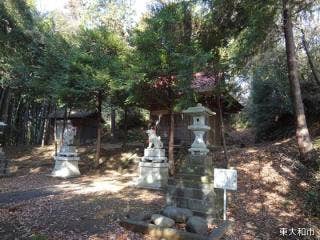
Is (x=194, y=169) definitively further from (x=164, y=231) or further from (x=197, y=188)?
(x=164, y=231)

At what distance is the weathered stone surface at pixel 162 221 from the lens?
6.63 meters

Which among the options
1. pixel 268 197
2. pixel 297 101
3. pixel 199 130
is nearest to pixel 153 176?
pixel 199 130

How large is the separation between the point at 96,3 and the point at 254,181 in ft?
65.1

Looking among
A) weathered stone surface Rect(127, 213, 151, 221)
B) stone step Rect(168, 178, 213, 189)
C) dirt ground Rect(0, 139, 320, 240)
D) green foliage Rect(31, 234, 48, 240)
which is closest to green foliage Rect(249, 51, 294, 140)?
dirt ground Rect(0, 139, 320, 240)

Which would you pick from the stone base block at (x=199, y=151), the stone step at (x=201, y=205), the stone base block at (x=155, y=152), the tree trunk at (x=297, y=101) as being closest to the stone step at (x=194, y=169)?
the stone base block at (x=199, y=151)

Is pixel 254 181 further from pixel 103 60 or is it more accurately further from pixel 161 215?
pixel 103 60

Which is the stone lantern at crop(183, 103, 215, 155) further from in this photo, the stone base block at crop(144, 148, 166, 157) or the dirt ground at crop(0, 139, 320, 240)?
the stone base block at crop(144, 148, 166, 157)

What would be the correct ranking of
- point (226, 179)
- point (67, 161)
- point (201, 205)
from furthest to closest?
point (67, 161) < point (201, 205) < point (226, 179)

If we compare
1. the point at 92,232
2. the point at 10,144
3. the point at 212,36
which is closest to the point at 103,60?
the point at 212,36

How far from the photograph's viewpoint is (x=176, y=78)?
1241cm

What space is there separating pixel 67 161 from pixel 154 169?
5.18 m

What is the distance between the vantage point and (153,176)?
11711 mm

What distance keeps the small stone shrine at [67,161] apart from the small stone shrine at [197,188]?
300 inches

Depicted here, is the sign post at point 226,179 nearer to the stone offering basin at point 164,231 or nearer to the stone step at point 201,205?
the stone step at point 201,205
